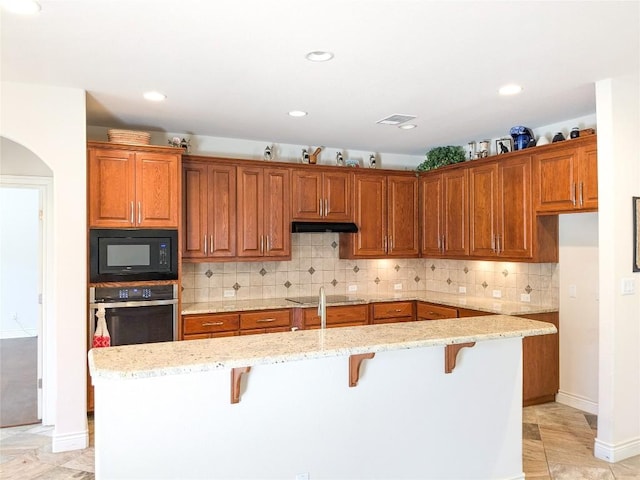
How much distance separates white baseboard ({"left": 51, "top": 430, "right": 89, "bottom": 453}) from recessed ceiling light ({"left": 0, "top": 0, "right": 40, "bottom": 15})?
2.76 metres

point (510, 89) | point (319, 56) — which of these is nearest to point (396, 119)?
point (510, 89)

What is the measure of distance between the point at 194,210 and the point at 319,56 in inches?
91.2

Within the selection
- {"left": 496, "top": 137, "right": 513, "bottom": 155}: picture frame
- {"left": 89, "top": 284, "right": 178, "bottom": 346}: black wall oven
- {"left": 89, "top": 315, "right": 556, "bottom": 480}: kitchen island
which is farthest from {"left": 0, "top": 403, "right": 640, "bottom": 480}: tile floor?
{"left": 496, "top": 137, "right": 513, "bottom": 155}: picture frame

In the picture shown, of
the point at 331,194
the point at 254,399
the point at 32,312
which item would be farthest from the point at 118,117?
the point at 32,312

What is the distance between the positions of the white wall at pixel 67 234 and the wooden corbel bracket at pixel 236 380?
184 cm

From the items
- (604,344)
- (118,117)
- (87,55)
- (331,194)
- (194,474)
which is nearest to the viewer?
(194,474)

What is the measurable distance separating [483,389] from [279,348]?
1.35 metres

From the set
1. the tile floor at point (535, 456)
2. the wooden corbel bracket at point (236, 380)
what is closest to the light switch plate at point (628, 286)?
the tile floor at point (535, 456)

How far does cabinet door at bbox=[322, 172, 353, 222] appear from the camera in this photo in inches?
206

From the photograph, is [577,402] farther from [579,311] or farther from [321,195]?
[321,195]

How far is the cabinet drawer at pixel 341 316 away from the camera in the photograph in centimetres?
477

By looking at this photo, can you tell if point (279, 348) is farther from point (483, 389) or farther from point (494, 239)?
point (494, 239)

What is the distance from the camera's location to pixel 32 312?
8016 mm

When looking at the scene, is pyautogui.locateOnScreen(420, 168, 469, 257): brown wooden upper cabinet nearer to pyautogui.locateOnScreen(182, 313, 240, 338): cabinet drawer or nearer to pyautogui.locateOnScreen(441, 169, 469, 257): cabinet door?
pyautogui.locateOnScreen(441, 169, 469, 257): cabinet door
